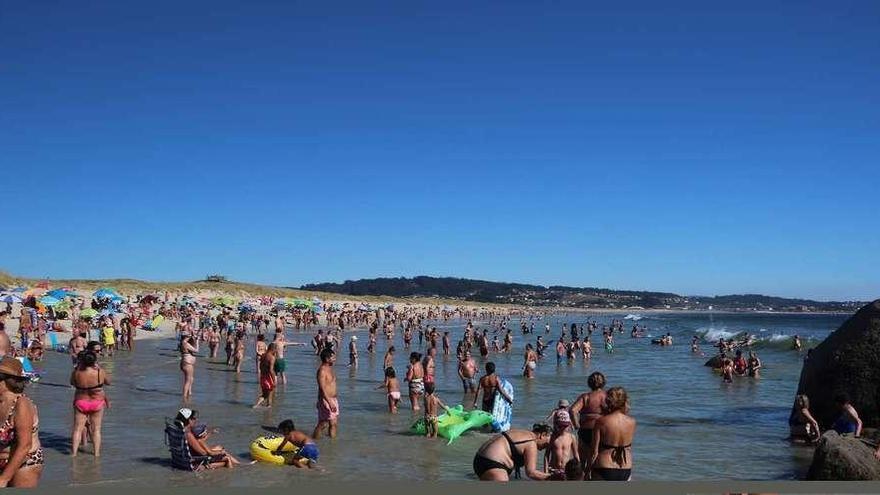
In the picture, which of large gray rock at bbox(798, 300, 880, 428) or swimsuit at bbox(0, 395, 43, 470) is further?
large gray rock at bbox(798, 300, 880, 428)

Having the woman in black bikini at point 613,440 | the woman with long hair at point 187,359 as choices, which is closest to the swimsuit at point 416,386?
the woman with long hair at point 187,359

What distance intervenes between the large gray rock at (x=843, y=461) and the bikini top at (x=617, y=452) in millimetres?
4029

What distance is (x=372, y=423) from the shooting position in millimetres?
12859

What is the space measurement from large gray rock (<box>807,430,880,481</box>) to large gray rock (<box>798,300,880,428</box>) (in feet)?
15.5

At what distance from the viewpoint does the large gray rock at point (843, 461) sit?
8.31 m

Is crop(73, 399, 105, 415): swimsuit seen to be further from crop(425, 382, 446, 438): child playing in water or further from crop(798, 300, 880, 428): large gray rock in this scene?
crop(798, 300, 880, 428): large gray rock

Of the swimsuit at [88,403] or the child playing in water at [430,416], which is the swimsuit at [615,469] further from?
the swimsuit at [88,403]

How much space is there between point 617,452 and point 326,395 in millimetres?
5805

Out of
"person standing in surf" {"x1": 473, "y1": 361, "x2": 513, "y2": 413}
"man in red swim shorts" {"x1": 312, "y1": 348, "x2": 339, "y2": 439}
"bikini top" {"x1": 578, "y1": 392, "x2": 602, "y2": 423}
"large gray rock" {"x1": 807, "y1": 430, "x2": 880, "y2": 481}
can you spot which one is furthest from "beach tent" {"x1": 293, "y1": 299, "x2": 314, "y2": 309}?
"large gray rock" {"x1": 807, "y1": 430, "x2": 880, "y2": 481}

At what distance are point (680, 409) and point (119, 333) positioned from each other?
75.0 feet

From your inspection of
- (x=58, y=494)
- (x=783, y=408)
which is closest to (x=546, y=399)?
(x=783, y=408)

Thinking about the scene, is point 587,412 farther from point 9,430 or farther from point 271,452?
point 9,430

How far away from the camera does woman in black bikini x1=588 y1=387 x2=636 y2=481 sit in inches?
242

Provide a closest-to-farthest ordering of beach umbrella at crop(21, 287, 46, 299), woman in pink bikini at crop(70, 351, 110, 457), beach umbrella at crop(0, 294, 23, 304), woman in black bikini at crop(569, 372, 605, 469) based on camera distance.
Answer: woman in black bikini at crop(569, 372, 605, 469)
woman in pink bikini at crop(70, 351, 110, 457)
beach umbrella at crop(0, 294, 23, 304)
beach umbrella at crop(21, 287, 46, 299)
